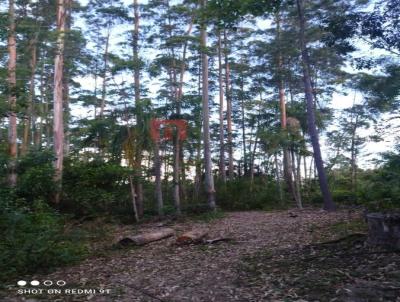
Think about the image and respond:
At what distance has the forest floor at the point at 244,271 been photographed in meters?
3.88

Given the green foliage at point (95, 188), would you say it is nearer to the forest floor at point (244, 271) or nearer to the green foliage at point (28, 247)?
the forest floor at point (244, 271)

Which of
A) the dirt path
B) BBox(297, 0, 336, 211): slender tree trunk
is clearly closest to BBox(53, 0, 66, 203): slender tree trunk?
the dirt path

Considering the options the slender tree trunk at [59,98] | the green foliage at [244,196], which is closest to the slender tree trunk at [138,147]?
the slender tree trunk at [59,98]

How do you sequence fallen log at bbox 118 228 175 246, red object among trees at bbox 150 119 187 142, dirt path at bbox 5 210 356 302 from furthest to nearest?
red object among trees at bbox 150 119 187 142, fallen log at bbox 118 228 175 246, dirt path at bbox 5 210 356 302

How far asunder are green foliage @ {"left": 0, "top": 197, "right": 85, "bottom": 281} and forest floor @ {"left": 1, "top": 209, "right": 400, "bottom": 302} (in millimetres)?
253

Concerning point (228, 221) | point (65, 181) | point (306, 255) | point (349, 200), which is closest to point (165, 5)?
point (65, 181)

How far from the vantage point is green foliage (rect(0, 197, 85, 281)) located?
16.3ft

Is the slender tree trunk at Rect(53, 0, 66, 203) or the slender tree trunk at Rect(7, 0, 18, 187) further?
the slender tree trunk at Rect(53, 0, 66, 203)

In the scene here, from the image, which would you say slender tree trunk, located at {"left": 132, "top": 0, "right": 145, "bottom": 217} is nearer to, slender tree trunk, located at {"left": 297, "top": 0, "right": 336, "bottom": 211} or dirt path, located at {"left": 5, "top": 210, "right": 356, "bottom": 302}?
dirt path, located at {"left": 5, "top": 210, "right": 356, "bottom": 302}

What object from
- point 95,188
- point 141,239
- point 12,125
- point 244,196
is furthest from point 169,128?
point 141,239

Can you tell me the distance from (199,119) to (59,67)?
5648 millimetres

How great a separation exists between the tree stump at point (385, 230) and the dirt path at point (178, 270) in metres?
1.39

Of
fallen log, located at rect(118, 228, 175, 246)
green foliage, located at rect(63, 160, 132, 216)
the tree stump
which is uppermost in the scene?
green foliage, located at rect(63, 160, 132, 216)

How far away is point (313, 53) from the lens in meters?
13.2
